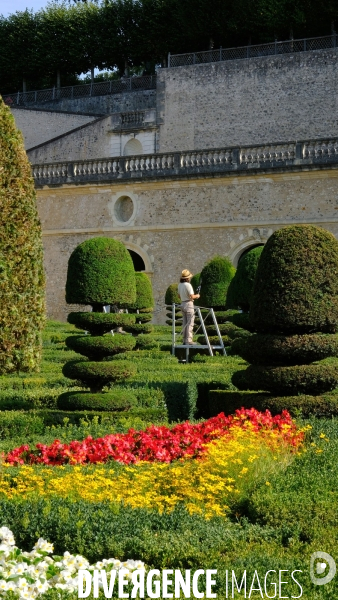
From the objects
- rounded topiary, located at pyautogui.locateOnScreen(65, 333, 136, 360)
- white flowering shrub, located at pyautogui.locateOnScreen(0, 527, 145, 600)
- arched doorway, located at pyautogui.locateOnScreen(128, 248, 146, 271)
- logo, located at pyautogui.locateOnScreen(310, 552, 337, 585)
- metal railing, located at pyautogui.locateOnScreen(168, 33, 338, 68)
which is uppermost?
metal railing, located at pyautogui.locateOnScreen(168, 33, 338, 68)

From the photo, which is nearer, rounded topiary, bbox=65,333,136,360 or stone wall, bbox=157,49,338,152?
rounded topiary, bbox=65,333,136,360

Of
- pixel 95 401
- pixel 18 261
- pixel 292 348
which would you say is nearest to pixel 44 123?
pixel 95 401

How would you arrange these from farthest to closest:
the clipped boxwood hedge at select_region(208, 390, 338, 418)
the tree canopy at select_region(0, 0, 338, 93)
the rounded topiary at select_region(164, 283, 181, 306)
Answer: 1. the tree canopy at select_region(0, 0, 338, 93)
2. the rounded topiary at select_region(164, 283, 181, 306)
3. the clipped boxwood hedge at select_region(208, 390, 338, 418)

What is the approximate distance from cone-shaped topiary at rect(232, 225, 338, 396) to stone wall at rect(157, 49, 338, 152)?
74.2ft

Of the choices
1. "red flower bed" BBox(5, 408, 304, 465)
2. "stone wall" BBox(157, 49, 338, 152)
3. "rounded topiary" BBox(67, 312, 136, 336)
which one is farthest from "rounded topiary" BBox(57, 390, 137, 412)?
"stone wall" BBox(157, 49, 338, 152)

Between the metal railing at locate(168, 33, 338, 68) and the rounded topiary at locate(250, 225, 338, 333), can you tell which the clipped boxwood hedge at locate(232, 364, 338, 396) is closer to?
the rounded topiary at locate(250, 225, 338, 333)

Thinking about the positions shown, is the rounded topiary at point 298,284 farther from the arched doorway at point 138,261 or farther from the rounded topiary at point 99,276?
the arched doorway at point 138,261

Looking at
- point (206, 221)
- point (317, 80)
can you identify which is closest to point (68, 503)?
point (206, 221)

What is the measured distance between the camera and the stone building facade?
24.6 metres

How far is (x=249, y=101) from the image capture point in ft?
108

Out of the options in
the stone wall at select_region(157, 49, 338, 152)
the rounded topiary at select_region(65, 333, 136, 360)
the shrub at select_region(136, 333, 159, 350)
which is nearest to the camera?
the rounded topiary at select_region(65, 333, 136, 360)

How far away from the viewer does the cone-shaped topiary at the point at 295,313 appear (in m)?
9.57

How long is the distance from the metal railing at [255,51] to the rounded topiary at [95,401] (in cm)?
2488

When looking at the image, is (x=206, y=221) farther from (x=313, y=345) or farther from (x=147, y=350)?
(x=313, y=345)
